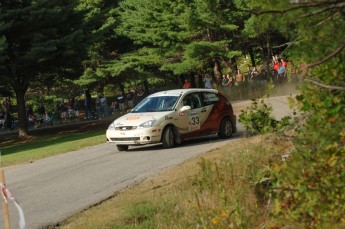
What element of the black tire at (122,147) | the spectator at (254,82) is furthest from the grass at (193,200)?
the spectator at (254,82)

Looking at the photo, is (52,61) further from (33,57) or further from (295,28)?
(295,28)

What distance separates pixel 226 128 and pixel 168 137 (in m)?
2.39

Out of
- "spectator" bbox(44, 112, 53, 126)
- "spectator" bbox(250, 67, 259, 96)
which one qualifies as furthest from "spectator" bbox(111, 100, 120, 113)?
"spectator" bbox(250, 67, 259, 96)

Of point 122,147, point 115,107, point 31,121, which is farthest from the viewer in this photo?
point 115,107

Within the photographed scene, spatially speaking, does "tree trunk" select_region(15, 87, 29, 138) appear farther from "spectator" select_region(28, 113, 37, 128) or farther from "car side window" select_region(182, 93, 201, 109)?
"car side window" select_region(182, 93, 201, 109)

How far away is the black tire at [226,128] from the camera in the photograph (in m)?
18.7

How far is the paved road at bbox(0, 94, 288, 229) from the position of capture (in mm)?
10555

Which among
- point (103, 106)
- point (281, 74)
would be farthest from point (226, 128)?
point (103, 106)

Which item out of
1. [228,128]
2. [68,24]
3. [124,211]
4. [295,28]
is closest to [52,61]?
[68,24]

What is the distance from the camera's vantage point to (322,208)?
221 inches

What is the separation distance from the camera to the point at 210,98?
1875 centimetres

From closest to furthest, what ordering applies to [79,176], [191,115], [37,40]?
[79,176]
[191,115]
[37,40]

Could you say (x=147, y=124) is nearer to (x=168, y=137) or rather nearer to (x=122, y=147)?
(x=168, y=137)

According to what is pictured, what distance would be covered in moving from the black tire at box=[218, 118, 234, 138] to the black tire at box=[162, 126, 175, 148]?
1.92 m
